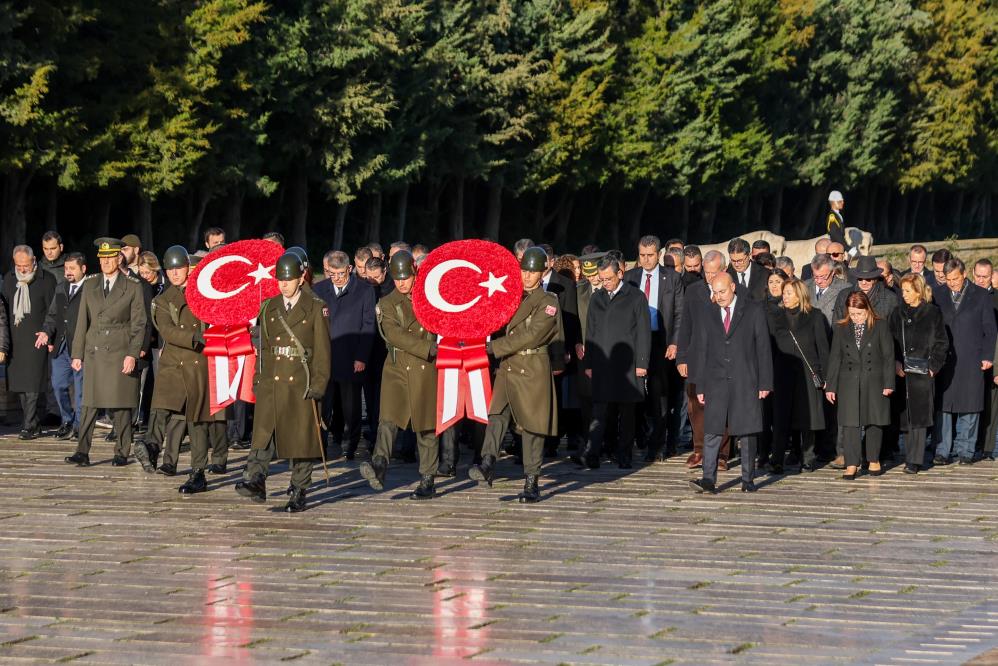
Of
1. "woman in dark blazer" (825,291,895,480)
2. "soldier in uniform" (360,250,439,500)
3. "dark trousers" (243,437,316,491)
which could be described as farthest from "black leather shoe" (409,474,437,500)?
"woman in dark blazer" (825,291,895,480)

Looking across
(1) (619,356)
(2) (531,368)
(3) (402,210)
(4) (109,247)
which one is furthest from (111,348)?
(3) (402,210)

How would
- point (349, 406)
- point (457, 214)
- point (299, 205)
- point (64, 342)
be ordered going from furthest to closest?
point (457, 214) → point (299, 205) → point (64, 342) → point (349, 406)

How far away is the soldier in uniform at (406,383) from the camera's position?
14.3 m

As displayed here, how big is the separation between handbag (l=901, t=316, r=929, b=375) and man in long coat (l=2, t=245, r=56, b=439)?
27.2 ft

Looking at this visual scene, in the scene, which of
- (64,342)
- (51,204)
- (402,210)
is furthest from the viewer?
(402,210)

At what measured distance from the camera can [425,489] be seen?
14.1 m

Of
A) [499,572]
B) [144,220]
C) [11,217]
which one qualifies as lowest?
[499,572]

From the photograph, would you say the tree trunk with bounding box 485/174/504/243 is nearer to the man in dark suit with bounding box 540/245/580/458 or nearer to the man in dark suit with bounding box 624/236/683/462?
the man in dark suit with bounding box 624/236/683/462

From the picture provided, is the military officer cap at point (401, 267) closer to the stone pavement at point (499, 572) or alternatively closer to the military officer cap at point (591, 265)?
the stone pavement at point (499, 572)

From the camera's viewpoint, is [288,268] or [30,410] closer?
[288,268]

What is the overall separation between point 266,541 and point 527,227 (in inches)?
2026

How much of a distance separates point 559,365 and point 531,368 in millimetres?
1717

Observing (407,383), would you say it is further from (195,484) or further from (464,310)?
(195,484)

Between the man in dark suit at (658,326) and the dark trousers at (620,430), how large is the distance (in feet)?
1.80
